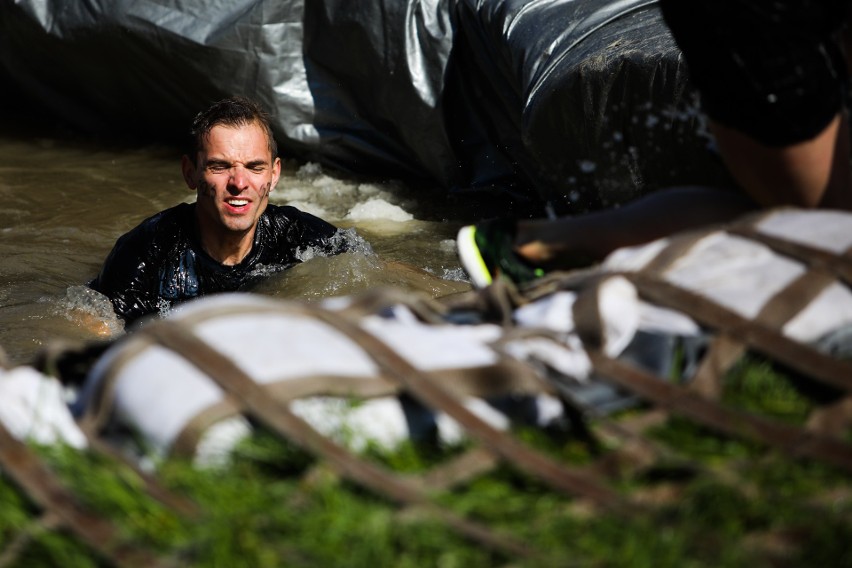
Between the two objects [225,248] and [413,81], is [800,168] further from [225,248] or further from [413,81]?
[413,81]

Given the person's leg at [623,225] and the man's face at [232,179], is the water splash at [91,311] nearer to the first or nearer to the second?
the man's face at [232,179]

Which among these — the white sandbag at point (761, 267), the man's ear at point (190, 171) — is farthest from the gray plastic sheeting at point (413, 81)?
the white sandbag at point (761, 267)

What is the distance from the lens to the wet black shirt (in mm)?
4328

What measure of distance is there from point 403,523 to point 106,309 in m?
2.98

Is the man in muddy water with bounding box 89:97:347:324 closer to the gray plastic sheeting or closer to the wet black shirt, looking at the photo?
the wet black shirt

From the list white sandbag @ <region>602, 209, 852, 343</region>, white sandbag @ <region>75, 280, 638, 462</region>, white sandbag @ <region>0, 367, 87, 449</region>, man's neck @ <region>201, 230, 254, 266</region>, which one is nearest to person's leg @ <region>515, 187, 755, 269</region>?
white sandbag @ <region>602, 209, 852, 343</region>

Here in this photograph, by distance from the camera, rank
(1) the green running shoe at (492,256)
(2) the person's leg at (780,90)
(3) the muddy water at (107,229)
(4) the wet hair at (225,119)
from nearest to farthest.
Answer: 1. (2) the person's leg at (780,90)
2. (1) the green running shoe at (492,256)
3. (3) the muddy water at (107,229)
4. (4) the wet hair at (225,119)

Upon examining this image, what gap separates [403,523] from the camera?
1.57 meters

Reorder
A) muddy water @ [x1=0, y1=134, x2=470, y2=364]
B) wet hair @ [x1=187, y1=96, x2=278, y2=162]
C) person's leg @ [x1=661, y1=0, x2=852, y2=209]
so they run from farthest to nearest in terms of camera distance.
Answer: wet hair @ [x1=187, y1=96, x2=278, y2=162]
muddy water @ [x1=0, y1=134, x2=470, y2=364]
person's leg @ [x1=661, y1=0, x2=852, y2=209]

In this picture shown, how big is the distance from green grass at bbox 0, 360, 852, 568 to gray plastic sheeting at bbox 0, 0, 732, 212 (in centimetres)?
233

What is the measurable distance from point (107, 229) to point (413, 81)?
1.73m

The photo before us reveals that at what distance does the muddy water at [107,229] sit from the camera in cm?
427

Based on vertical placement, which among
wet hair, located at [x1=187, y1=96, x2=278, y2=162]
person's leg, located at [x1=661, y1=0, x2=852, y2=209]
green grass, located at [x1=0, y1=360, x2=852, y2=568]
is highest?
person's leg, located at [x1=661, y1=0, x2=852, y2=209]

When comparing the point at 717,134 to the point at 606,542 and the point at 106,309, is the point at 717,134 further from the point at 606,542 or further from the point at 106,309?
the point at 106,309
